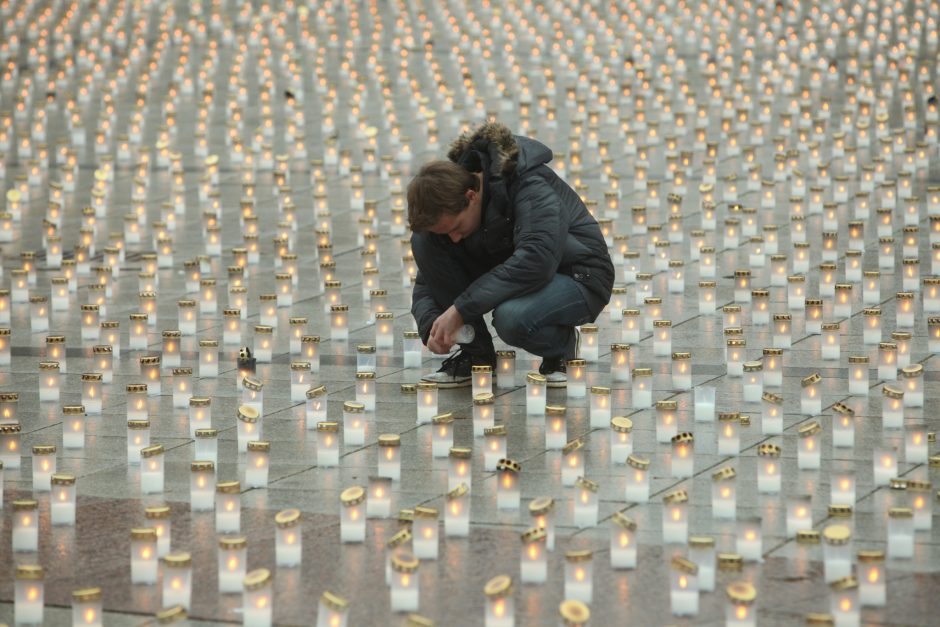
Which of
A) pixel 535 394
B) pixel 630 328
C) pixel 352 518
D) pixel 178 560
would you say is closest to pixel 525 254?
pixel 535 394

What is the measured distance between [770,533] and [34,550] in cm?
262

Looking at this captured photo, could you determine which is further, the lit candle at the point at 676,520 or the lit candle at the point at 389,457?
the lit candle at the point at 389,457

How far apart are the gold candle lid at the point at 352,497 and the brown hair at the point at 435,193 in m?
1.86

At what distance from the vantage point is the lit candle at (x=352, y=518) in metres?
6.00

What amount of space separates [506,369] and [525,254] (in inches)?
27.0

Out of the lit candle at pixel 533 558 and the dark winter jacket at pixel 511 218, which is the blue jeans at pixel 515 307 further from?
the lit candle at pixel 533 558

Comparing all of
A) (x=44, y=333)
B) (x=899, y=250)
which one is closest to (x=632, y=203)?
(x=899, y=250)

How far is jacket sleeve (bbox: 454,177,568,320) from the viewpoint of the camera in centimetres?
780

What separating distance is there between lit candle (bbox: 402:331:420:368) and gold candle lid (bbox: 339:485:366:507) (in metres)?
2.62

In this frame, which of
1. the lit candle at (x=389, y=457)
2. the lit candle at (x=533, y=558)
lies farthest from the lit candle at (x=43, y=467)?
the lit candle at (x=533, y=558)

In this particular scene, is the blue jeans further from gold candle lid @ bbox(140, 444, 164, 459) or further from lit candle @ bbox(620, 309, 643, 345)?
gold candle lid @ bbox(140, 444, 164, 459)

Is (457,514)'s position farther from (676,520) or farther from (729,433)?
(729,433)

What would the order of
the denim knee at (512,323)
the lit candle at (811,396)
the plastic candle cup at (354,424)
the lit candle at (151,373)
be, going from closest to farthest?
the plastic candle cup at (354,424)
the lit candle at (811,396)
the denim knee at (512,323)
the lit candle at (151,373)

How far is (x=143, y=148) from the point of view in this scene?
14922mm
